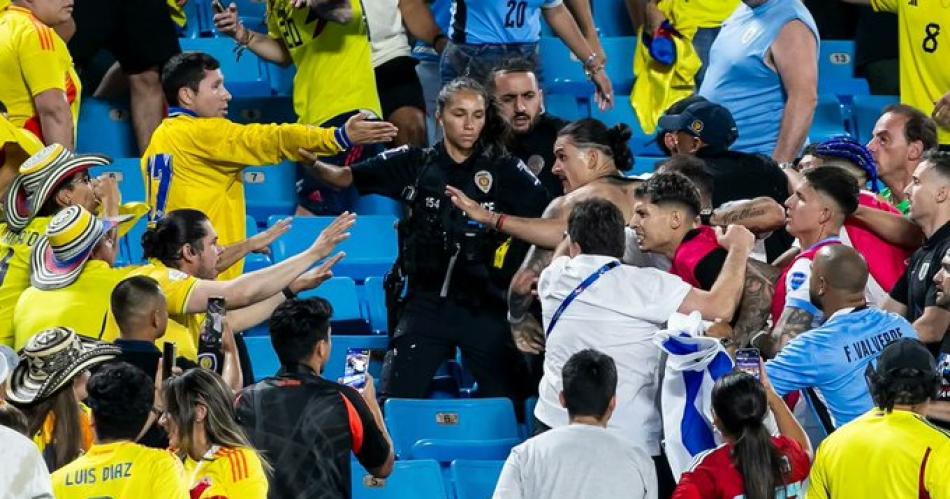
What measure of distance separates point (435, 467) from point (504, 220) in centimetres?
125

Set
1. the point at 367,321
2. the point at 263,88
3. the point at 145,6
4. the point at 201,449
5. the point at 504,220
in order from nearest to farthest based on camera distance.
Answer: the point at 201,449 < the point at 504,220 < the point at 367,321 < the point at 145,6 < the point at 263,88

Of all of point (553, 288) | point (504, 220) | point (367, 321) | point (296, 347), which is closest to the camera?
point (296, 347)

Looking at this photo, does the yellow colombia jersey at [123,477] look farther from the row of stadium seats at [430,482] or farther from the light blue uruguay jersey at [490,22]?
the light blue uruguay jersey at [490,22]

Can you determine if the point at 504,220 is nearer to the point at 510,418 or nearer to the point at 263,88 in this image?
the point at 510,418

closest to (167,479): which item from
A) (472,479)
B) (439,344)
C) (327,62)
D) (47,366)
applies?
(47,366)

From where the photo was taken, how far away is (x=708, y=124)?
8.73 metres

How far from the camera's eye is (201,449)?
6.30 meters

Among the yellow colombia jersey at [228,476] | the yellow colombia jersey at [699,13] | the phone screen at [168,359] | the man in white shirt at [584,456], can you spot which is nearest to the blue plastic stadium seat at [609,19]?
the yellow colombia jersey at [699,13]

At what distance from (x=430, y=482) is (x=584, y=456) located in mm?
1517

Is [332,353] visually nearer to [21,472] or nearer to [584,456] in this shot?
[584,456]

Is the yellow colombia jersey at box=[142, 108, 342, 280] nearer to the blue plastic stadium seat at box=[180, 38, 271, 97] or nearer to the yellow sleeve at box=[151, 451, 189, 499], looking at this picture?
the blue plastic stadium seat at box=[180, 38, 271, 97]

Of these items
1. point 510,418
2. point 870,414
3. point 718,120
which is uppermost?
point 718,120

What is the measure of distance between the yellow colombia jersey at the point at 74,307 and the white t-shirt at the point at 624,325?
5.72ft

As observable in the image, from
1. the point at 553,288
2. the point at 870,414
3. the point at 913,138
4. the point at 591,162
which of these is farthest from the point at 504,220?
the point at 870,414
